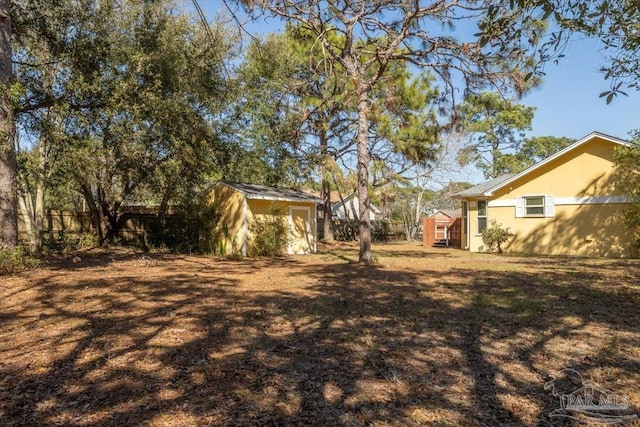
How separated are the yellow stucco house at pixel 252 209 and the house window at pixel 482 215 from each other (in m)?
7.17

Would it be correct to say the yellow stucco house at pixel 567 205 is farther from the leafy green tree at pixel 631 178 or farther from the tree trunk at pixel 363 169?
the tree trunk at pixel 363 169

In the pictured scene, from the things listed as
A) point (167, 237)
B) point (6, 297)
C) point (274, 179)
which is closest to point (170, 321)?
point (6, 297)

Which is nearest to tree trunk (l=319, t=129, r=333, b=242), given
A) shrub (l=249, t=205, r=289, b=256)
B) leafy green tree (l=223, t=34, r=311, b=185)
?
leafy green tree (l=223, t=34, r=311, b=185)

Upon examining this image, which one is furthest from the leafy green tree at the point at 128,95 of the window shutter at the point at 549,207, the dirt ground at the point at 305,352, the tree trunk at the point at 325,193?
the window shutter at the point at 549,207

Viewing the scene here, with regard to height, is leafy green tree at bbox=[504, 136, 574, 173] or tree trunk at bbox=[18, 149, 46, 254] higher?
leafy green tree at bbox=[504, 136, 574, 173]

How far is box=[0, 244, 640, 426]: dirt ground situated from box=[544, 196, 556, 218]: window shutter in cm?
894

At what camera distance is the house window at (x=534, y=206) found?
16.2m

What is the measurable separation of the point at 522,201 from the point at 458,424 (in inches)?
620

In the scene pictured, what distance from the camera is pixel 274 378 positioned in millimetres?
3361

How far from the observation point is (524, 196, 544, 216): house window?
1616cm

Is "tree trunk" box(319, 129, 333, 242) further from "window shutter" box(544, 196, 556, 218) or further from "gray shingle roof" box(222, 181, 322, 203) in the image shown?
"window shutter" box(544, 196, 556, 218)

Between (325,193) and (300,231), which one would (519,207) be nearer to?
(300,231)

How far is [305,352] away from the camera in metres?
4.00

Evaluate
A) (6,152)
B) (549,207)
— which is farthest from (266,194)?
(549,207)
